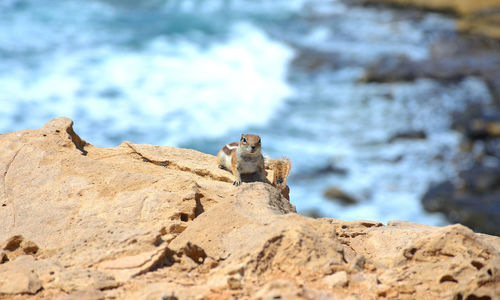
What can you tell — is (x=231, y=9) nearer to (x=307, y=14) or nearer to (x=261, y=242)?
(x=307, y=14)

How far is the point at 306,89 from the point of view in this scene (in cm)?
1673

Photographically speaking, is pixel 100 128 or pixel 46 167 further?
pixel 100 128

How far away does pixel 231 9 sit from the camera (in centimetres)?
2522

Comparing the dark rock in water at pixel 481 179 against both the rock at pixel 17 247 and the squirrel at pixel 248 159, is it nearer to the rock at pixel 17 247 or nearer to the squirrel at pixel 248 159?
the squirrel at pixel 248 159

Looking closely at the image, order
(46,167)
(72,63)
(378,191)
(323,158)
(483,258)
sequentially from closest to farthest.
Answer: (483,258) → (46,167) → (378,191) → (323,158) → (72,63)

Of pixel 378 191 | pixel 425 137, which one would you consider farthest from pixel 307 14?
pixel 378 191

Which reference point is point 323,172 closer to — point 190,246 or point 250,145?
point 250,145

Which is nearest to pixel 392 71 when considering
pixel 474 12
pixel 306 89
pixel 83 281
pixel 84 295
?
pixel 306 89

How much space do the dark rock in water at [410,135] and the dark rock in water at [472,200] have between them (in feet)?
6.10

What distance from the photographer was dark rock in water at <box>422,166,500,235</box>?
9984 mm

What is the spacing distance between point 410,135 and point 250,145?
8689 mm

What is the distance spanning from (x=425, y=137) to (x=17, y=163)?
10408 millimetres

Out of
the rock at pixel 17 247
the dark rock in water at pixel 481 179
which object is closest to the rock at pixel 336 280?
the rock at pixel 17 247

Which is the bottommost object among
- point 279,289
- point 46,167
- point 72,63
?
point 279,289
